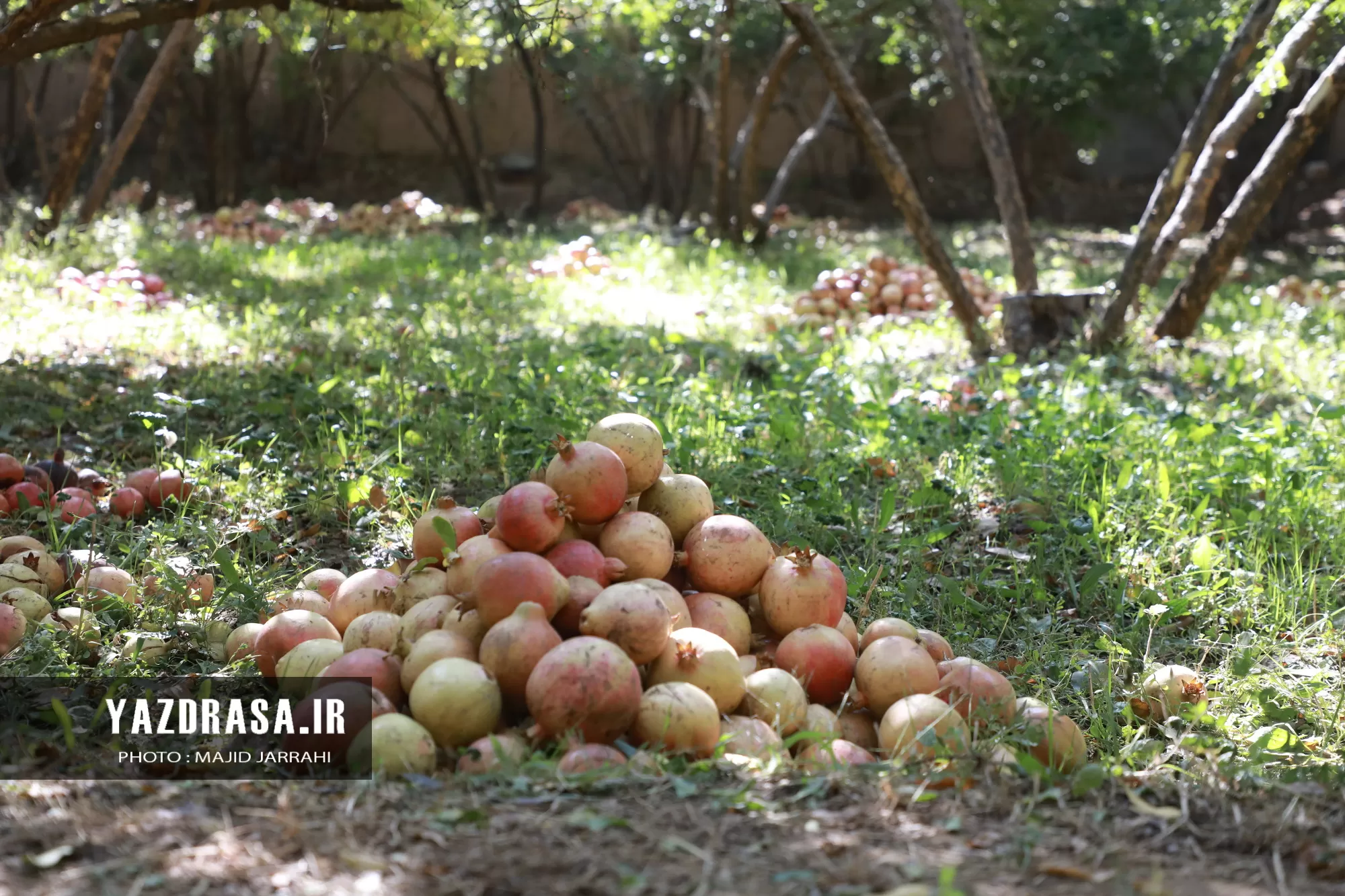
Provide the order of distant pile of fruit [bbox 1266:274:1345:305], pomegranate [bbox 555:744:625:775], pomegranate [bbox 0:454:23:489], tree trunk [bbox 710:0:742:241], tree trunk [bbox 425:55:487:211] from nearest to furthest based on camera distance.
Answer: pomegranate [bbox 555:744:625:775] → pomegranate [bbox 0:454:23:489] → distant pile of fruit [bbox 1266:274:1345:305] → tree trunk [bbox 710:0:742:241] → tree trunk [bbox 425:55:487:211]

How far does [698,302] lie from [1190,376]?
359 cm

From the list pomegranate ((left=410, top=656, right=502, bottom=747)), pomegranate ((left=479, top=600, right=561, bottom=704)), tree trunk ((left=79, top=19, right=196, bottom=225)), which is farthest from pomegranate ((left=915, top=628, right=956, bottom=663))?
tree trunk ((left=79, top=19, right=196, bottom=225))

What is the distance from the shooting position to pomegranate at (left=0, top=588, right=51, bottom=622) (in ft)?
9.59

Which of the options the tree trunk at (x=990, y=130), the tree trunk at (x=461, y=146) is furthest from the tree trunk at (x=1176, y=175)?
the tree trunk at (x=461, y=146)

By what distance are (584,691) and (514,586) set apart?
33 cm

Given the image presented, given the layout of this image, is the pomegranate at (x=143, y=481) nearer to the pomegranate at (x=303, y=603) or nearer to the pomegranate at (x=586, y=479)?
the pomegranate at (x=303, y=603)

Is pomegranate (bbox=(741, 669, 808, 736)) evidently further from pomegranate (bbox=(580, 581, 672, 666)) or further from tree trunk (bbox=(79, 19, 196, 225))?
tree trunk (bbox=(79, 19, 196, 225))

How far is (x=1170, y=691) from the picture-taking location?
2.88 metres

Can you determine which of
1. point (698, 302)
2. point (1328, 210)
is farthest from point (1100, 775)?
point (1328, 210)

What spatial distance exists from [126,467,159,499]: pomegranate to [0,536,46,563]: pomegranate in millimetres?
630

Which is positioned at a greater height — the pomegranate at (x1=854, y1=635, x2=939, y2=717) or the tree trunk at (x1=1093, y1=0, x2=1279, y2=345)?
the tree trunk at (x1=1093, y1=0, x2=1279, y2=345)

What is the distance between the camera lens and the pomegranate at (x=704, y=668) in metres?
2.39

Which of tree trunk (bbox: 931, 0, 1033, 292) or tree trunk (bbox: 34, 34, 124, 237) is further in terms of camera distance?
tree trunk (bbox: 34, 34, 124, 237)

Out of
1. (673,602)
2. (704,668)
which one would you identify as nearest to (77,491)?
(673,602)
